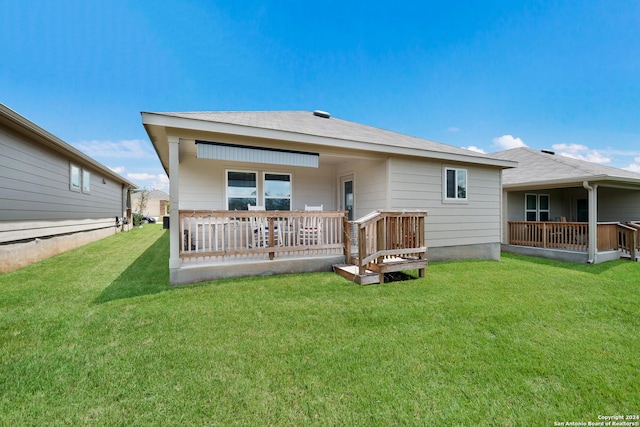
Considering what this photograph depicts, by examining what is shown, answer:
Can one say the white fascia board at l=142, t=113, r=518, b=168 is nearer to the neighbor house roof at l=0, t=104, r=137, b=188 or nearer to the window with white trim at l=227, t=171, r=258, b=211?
the window with white trim at l=227, t=171, r=258, b=211

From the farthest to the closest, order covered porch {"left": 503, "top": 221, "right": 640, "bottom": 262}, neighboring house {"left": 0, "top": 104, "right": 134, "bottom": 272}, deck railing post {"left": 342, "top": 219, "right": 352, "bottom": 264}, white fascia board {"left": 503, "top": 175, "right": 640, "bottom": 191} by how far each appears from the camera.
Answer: covered porch {"left": 503, "top": 221, "right": 640, "bottom": 262} < white fascia board {"left": 503, "top": 175, "right": 640, "bottom": 191} < deck railing post {"left": 342, "top": 219, "right": 352, "bottom": 264} < neighboring house {"left": 0, "top": 104, "right": 134, "bottom": 272}

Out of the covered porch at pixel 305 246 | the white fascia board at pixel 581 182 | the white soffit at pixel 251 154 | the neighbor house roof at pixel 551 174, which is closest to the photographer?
the covered porch at pixel 305 246

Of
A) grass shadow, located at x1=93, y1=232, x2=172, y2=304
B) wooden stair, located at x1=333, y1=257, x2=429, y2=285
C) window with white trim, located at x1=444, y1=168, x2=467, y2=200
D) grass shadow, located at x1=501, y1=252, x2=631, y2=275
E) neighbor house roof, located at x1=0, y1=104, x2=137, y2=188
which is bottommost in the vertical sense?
grass shadow, located at x1=501, y1=252, x2=631, y2=275

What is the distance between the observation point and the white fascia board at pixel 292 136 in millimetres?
4578

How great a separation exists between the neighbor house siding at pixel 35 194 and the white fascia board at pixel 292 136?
12.6ft

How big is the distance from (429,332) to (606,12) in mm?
13991

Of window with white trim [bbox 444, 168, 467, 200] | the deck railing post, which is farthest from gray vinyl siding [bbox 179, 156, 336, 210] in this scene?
window with white trim [bbox 444, 168, 467, 200]

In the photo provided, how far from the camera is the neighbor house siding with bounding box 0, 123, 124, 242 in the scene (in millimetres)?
5508

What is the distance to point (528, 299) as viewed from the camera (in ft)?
14.0

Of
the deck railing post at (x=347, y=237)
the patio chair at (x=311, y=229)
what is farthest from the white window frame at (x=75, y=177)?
the deck railing post at (x=347, y=237)

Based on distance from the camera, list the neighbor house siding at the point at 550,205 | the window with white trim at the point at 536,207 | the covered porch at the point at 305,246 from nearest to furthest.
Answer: the covered porch at the point at 305,246, the neighbor house siding at the point at 550,205, the window with white trim at the point at 536,207

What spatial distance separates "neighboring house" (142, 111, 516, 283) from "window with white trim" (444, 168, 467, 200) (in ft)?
0.10

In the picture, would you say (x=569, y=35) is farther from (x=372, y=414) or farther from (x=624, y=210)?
(x=372, y=414)

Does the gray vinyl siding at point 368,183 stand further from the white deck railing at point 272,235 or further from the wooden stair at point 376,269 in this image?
the wooden stair at point 376,269
